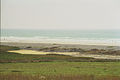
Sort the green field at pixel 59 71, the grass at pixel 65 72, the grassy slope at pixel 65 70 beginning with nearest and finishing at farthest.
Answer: the green field at pixel 59 71
the grass at pixel 65 72
the grassy slope at pixel 65 70

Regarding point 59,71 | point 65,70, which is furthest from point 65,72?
point 65,70

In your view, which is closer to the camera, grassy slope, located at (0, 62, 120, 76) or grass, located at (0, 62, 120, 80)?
grass, located at (0, 62, 120, 80)

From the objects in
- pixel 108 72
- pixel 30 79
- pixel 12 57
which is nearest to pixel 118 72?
pixel 108 72

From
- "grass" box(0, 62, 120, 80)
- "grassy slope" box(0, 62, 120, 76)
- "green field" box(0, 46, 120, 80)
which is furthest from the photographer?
"grassy slope" box(0, 62, 120, 76)

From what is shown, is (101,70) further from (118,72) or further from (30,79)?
(30,79)

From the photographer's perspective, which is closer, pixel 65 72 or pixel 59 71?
pixel 65 72

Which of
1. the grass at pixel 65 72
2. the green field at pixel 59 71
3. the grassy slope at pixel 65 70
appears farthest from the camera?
the grassy slope at pixel 65 70

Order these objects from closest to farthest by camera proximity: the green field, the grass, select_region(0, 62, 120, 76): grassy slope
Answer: the green field < the grass < select_region(0, 62, 120, 76): grassy slope

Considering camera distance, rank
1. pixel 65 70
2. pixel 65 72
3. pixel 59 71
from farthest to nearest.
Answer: pixel 65 70 → pixel 59 71 → pixel 65 72

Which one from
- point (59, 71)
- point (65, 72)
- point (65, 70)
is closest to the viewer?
point (65, 72)

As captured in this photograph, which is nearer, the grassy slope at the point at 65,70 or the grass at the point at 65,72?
the grass at the point at 65,72

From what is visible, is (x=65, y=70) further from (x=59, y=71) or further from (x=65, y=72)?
(x=65, y=72)

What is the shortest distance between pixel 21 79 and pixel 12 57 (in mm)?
16939

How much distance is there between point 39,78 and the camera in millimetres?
17047
